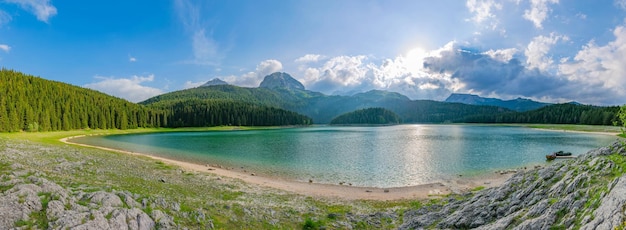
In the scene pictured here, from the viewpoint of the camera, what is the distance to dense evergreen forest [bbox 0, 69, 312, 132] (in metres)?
88.1

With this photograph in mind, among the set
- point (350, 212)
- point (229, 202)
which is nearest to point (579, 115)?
point (350, 212)

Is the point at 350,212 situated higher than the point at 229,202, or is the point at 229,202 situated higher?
the point at 229,202

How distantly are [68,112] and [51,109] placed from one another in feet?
29.5

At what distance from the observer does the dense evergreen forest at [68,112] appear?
88.1m

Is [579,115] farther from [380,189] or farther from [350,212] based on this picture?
[350,212]

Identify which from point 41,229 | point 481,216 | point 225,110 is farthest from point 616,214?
point 225,110

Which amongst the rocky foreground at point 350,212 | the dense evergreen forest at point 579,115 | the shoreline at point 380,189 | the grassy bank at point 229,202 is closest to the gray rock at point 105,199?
the rocky foreground at point 350,212

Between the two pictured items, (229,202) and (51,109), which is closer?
(229,202)

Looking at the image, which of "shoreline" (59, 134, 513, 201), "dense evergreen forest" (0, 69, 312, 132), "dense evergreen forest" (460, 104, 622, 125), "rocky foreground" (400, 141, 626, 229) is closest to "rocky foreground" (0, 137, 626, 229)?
"rocky foreground" (400, 141, 626, 229)

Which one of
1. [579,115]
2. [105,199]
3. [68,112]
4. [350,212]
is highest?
[68,112]

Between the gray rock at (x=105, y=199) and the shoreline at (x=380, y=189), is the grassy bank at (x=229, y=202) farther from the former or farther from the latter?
the shoreline at (x=380, y=189)

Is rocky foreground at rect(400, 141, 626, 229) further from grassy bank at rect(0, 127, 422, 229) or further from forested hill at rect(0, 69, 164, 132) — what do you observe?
forested hill at rect(0, 69, 164, 132)

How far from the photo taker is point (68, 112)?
11088cm

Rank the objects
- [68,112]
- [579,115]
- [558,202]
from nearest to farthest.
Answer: [558,202]
[68,112]
[579,115]
